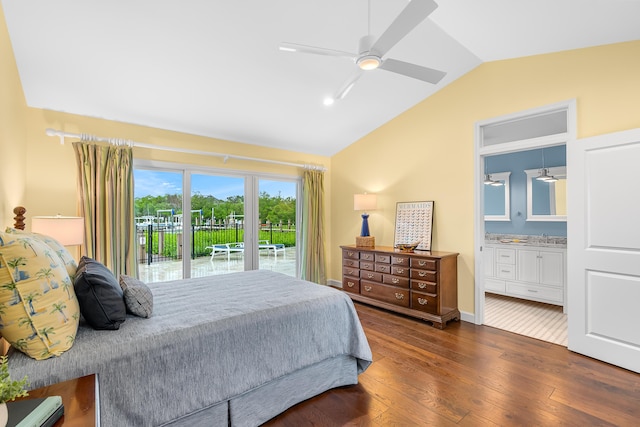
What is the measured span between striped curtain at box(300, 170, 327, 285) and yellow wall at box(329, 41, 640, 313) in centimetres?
35

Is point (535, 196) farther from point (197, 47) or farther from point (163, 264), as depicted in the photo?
point (163, 264)

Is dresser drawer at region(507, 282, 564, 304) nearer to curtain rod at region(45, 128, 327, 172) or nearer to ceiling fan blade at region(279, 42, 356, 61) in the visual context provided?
curtain rod at region(45, 128, 327, 172)

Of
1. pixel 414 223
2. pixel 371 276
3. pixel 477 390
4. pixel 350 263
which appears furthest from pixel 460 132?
pixel 477 390

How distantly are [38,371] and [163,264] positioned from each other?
2948 millimetres

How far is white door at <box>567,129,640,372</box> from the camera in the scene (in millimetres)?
2480

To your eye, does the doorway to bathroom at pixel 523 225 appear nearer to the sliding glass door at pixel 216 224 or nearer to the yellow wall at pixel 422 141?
the yellow wall at pixel 422 141

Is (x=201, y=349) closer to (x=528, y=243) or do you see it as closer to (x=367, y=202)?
(x=367, y=202)

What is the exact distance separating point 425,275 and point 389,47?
2550 millimetres

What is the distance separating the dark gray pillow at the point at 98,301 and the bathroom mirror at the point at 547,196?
18.0 feet

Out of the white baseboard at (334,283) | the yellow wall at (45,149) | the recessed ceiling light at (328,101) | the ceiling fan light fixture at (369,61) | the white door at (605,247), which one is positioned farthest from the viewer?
the white baseboard at (334,283)

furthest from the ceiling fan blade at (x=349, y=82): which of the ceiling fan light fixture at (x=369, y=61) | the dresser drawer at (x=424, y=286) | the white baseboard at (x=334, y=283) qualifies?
the white baseboard at (x=334, y=283)

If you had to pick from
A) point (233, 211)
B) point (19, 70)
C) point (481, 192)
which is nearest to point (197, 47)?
point (19, 70)

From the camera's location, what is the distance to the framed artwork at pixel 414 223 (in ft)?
13.3

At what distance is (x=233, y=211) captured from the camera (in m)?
4.65
